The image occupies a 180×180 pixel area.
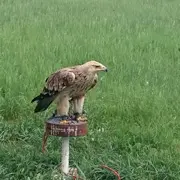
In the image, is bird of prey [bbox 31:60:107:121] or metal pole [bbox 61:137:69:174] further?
metal pole [bbox 61:137:69:174]

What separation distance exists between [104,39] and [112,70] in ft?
5.62

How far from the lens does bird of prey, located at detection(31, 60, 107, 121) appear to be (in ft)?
13.5

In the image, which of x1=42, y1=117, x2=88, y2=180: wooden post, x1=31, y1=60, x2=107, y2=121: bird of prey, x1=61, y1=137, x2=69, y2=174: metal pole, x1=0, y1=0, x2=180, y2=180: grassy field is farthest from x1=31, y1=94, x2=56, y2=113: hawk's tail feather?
x1=0, y1=0, x2=180, y2=180: grassy field

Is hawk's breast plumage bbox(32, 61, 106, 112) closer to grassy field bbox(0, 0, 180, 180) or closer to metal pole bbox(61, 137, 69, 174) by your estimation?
metal pole bbox(61, 137, 69, 174)

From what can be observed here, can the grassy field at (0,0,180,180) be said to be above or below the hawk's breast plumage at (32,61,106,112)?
below

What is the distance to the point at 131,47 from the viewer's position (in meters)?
8.67

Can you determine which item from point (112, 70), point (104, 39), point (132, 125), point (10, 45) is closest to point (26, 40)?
point (10, 45)

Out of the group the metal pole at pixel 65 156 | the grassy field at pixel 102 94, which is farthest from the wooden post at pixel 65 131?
the grassy field at pixel 102 94

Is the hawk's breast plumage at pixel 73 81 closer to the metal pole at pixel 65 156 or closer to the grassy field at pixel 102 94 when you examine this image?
the metal pole at pixel 65 156

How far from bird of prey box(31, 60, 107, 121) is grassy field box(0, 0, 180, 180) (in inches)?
21.2

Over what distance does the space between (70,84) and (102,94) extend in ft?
7.22

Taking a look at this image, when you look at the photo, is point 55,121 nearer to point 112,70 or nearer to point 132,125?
point 132,125

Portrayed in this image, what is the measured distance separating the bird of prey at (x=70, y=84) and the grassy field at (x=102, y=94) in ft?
1.76

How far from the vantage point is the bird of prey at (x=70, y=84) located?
412 centimetres
